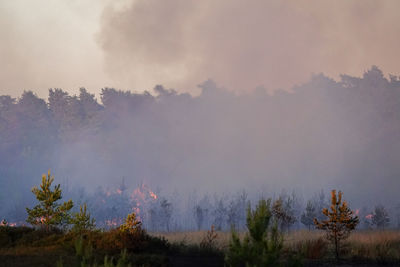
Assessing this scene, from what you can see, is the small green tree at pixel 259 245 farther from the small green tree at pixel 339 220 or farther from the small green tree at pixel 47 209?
the small green tree at pixel 47 209

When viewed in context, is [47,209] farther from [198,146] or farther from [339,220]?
[198,146]

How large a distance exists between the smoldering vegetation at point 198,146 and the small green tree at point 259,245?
73.4 meters

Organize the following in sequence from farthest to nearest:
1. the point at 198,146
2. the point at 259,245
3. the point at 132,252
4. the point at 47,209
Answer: the point at 198,146 < the point at 47,209 < the point at 132,252 < the point at 259,245

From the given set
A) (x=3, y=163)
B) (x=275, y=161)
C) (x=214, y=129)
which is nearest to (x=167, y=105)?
(x=214, y=129)

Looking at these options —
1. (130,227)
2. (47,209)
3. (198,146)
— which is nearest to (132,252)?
(130,227)

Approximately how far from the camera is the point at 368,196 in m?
120

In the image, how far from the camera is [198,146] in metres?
129

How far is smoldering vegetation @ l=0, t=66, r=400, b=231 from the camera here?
99.6 m

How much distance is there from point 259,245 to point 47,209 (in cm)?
1869

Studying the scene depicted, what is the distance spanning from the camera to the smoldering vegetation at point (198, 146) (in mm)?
99562

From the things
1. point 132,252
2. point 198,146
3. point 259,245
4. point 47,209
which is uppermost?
point 198,146

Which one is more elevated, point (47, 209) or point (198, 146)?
point (198, 146)

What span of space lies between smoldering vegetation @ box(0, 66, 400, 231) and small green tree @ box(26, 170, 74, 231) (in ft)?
184

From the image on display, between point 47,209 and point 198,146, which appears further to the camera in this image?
point 198,146
